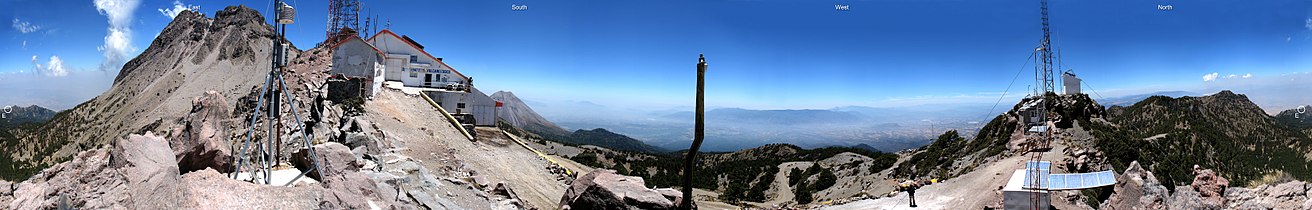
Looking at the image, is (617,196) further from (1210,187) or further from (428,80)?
(428,80)

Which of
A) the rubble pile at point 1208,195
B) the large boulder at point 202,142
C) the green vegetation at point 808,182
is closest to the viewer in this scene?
the large boulder at point 202,142

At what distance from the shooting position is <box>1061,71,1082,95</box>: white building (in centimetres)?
3938

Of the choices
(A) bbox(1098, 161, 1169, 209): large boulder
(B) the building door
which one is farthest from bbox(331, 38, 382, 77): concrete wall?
(A) bbox(1098, 161, 1169, 209): large boulder

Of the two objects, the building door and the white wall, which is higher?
the white wall

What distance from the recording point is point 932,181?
3028 cm

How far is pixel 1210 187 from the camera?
14.3m

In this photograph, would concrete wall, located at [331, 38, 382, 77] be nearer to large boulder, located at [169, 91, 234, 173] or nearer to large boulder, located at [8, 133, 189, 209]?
large boulder, located at [169, 91, 234, 173]

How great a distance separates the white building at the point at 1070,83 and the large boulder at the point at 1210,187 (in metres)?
28.1

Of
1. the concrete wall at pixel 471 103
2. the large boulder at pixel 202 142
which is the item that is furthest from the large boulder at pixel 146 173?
the concrete wall at pixel 471 103

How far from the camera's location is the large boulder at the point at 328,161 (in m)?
12.8

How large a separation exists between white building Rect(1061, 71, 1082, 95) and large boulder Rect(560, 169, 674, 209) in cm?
3584

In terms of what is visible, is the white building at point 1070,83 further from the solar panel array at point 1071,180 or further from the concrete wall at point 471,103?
the concrete wall at point 471,103

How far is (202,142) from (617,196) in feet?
26.6

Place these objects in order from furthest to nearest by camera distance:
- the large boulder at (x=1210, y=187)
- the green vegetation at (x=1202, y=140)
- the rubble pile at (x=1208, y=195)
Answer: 1. the green vegetation at (x=1202, y=140)
2. the large boulder at (x=1210, y=187)
3. the rubble pile at (x=1208, y=195)
